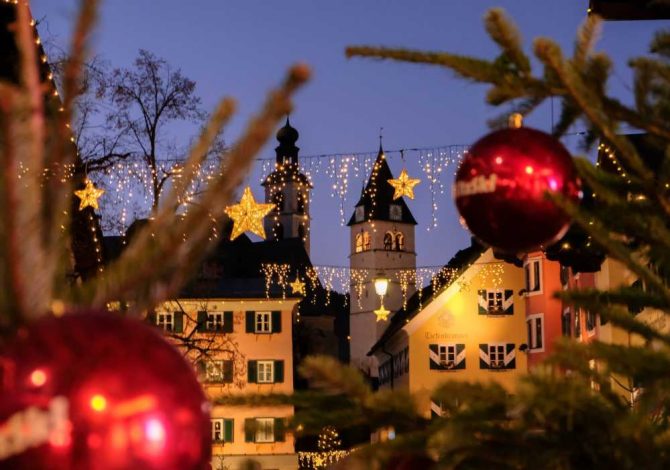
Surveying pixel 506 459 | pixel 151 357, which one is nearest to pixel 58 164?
pixel 151 357

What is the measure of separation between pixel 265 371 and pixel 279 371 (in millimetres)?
497

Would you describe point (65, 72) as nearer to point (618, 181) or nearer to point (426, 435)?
point (426, 435)

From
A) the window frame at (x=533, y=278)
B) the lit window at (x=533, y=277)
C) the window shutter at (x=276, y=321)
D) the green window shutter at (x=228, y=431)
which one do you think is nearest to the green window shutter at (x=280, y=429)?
the window frame at (x=533, y=278)

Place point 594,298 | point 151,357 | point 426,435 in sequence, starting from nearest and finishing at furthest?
point 151,357, point 426,435, point 594,298

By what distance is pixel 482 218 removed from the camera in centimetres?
267

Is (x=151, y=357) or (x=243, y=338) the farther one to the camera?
(x=243, y=338)

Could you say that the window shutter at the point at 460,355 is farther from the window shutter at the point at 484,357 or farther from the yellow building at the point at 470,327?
the window shutter at the point at 484,357

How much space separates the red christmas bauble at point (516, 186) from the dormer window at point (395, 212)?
213 feet

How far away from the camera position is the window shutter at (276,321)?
36.6 meters

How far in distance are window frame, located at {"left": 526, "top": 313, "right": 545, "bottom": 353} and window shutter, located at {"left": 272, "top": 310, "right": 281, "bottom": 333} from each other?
11.1 m

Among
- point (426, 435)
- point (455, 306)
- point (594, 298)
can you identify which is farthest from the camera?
point (455, 306)

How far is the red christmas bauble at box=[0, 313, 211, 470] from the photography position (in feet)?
4.09

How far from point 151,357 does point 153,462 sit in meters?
0.14

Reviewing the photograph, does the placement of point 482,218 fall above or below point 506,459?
above
